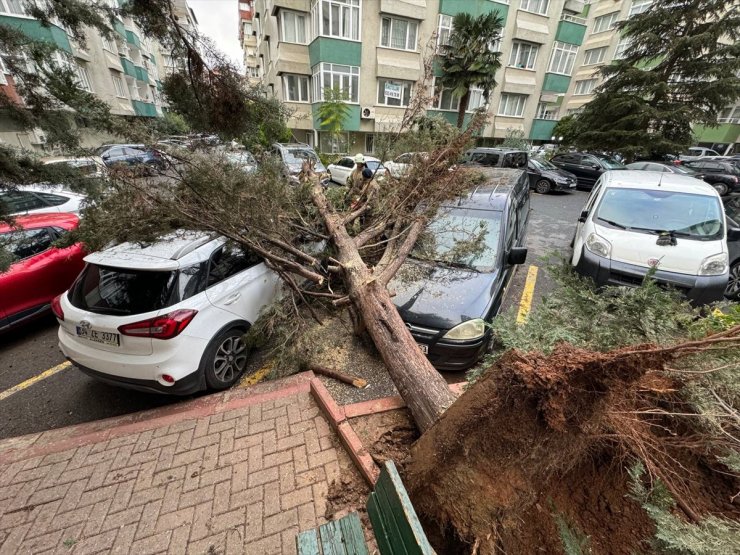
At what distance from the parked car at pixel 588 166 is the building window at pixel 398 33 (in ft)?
39.6

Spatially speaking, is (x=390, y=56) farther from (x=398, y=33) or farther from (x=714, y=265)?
(x=714, y=265)

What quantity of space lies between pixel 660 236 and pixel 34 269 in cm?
915

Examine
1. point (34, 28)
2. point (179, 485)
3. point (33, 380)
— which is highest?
point (34, 28)

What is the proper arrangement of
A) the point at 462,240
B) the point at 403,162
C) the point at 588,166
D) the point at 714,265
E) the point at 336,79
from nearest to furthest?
1. the point at 714,265
2. the point at 462,240
3. the point at 403,162
4. the point at 588,166
5. the point at 336,79

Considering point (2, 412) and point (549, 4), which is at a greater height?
point (549, 4)

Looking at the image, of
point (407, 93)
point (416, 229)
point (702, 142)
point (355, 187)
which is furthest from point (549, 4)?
point (416, 229)

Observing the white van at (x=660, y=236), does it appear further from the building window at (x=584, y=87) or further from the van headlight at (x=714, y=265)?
the building window at (x=584, y=87)

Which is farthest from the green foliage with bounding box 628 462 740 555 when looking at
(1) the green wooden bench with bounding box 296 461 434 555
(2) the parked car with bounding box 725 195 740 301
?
(2) the parked car with bounding box 725 195 740 301

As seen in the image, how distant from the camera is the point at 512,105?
23.7 metres

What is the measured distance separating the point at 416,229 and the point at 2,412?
5.25 meters

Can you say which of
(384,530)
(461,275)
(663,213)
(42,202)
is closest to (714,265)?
(663,213)

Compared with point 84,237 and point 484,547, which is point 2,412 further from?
point 484,547

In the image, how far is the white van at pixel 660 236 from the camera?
4145 mm

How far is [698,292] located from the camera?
409 cm
